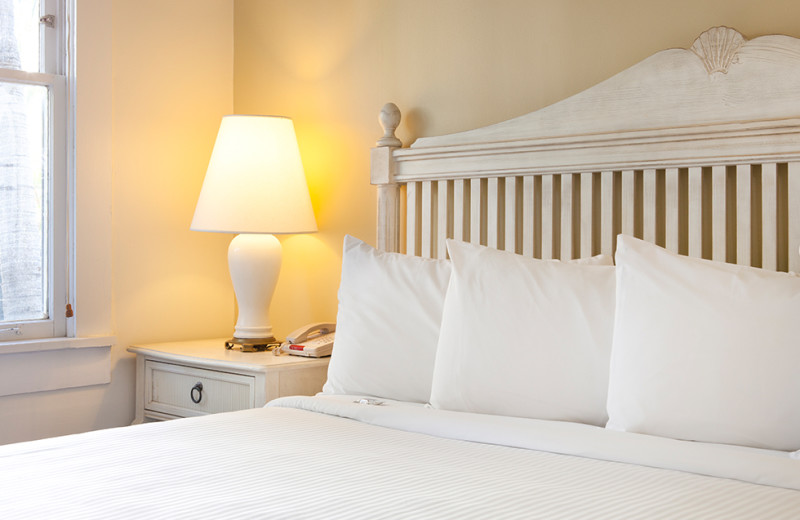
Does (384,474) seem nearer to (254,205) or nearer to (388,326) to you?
(388,326)

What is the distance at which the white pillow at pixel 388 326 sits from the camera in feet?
6.25

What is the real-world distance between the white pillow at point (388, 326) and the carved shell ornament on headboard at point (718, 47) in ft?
2.51

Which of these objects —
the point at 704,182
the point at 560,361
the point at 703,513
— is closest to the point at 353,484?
the point at 703,513

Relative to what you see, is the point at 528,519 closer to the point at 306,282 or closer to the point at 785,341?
the point at 785,341

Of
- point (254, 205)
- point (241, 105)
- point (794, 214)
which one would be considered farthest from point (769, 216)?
point (241, 105)

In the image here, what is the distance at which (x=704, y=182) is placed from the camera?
1.94 m

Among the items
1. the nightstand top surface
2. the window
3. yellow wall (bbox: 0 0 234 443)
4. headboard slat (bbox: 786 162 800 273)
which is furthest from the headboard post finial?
headboard slat (bbox: 786 162 800 273)

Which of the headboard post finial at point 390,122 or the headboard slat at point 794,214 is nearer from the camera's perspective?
the headboard slat at point 794,214

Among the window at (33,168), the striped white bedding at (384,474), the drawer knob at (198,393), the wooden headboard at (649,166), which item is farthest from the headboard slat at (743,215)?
the window at (33,168)

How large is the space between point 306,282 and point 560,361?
1363 millimetres

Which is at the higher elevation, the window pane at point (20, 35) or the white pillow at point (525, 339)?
the window pane at point (20, 35)

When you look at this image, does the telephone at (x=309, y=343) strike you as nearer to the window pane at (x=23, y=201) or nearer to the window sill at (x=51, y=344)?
the window sill at (x=51, y=344)

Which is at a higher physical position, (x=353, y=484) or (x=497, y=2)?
(x=497, y=2)

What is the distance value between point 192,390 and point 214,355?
0.12 metres
